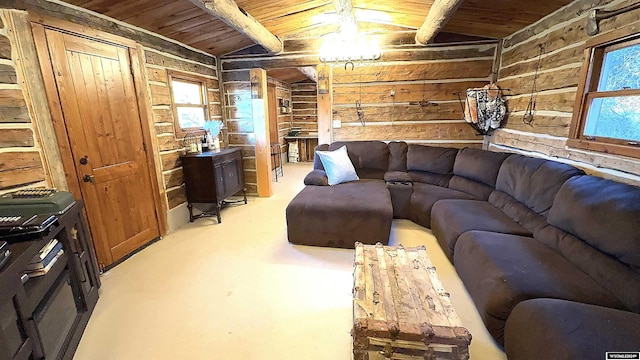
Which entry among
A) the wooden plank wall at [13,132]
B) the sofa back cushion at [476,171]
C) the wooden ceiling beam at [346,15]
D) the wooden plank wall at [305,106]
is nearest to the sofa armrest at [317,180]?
the sofa back cushion at [476,171]

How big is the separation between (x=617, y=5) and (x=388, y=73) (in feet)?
7.70

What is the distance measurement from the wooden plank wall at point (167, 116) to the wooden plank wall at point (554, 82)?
411 centimetres

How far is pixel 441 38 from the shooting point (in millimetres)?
3684

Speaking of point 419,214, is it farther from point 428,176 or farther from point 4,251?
point 4,251

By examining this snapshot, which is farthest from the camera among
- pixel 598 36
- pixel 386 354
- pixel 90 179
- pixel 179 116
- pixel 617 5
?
pixel 179 116

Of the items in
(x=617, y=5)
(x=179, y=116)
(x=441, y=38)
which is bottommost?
(x=179, y=116)

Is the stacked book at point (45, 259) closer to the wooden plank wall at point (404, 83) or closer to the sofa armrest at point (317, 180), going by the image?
the sofa armrest at point (317, 180)

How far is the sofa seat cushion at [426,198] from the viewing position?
10.2 feet

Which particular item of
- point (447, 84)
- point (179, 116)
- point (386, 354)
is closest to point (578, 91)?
point (447, 84)

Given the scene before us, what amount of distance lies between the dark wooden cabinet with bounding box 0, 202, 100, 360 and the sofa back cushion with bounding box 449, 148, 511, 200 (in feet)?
11.9

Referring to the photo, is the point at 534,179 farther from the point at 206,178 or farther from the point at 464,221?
the point at 206,178

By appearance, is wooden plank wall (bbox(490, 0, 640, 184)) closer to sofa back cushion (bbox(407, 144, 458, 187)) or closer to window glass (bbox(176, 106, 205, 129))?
sofa back cushion (bbox(407, 144, 458, 187))

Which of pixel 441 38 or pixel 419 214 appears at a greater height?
pixel 441 38

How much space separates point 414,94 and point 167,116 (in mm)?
3362
